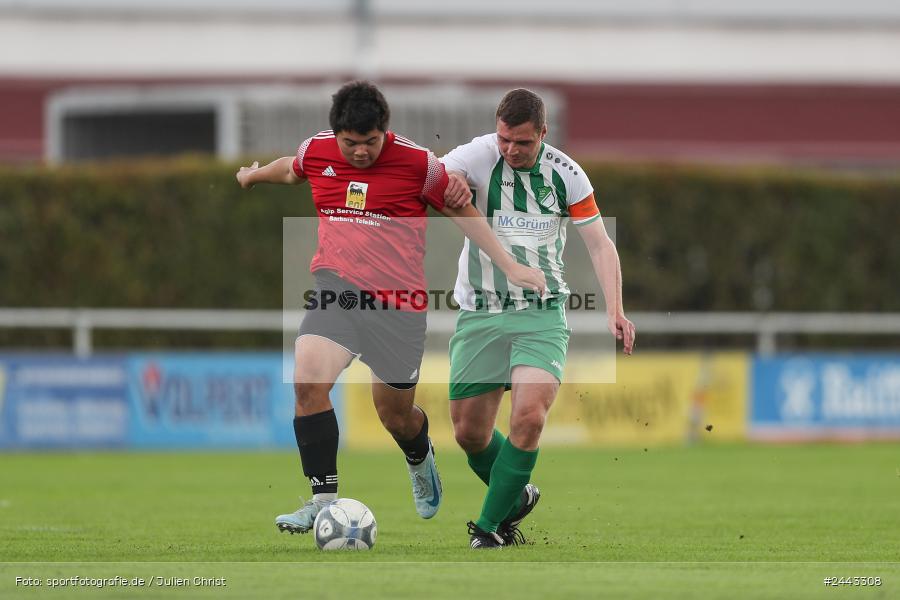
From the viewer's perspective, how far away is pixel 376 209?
8406mm

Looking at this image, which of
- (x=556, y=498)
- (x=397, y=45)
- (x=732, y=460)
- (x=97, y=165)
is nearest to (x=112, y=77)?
(x=397, y=45)

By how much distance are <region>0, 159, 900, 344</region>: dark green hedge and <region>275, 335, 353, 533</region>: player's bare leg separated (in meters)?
11.8

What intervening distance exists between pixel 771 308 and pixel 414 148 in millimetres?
13922

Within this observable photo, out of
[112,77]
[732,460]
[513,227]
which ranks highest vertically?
[112,77]

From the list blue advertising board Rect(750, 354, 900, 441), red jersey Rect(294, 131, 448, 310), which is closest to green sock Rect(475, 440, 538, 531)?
red jersey Rect(294, 131, 448, 310)

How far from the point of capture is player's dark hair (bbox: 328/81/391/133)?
8.07 metres

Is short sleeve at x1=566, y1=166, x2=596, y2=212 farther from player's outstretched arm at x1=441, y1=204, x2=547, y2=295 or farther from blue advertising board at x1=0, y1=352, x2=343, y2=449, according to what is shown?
blue advertising board at x1=0, y1=352, x2=343, y2=449

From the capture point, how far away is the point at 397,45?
33219 millimetres

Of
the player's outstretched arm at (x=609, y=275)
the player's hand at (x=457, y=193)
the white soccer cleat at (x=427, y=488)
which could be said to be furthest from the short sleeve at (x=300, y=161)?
the white soccer cleat at (x=427, y=488)

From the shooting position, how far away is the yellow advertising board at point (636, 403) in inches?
705

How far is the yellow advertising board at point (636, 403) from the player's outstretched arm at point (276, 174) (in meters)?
8.93

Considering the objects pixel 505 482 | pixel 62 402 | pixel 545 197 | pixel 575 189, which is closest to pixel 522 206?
pixel 545 197

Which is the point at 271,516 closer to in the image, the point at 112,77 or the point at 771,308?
the point at 771,308

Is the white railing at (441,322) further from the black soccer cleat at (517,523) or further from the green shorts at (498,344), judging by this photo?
the black soccer cleat at (517,523)
